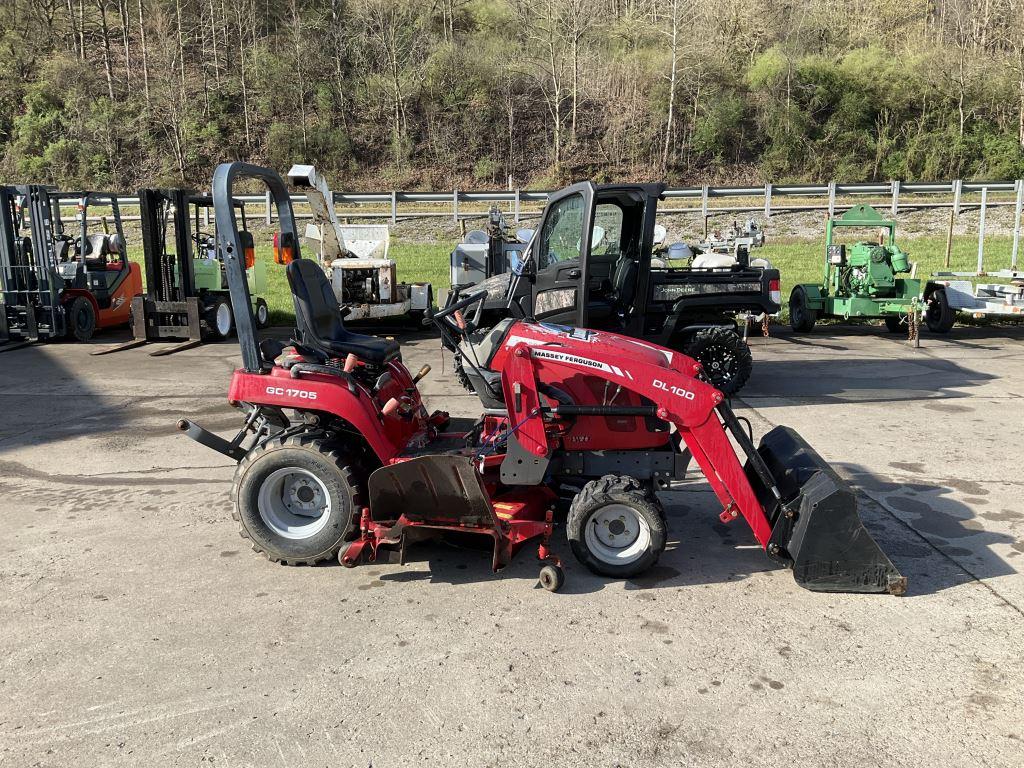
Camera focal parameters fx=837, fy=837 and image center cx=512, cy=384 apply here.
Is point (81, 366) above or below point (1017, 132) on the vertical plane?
below

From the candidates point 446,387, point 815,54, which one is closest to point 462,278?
point 446,387

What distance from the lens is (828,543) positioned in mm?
3912

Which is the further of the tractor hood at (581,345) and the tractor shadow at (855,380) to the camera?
the tractor shadow at (855,380)

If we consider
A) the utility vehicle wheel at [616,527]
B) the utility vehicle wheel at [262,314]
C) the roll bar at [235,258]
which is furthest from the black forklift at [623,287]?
the utility vehicle wheel at [262,314]

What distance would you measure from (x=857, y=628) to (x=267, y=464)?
115 inches

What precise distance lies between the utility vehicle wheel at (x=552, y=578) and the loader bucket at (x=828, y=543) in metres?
1.03

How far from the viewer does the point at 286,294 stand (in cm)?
1714

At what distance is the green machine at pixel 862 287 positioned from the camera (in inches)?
497

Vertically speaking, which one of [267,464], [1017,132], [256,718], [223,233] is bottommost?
[256,718]

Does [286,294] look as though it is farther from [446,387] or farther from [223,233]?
[223,233]

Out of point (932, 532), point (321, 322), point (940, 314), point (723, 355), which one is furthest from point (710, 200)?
point (321, 322)

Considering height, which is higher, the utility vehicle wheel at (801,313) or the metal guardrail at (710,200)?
the metal guardrail at (710,200)

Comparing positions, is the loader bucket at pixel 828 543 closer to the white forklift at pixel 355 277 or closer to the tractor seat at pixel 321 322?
the tractor seat at pixel 321 322

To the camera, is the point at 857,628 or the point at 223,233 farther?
the point at 223,233
